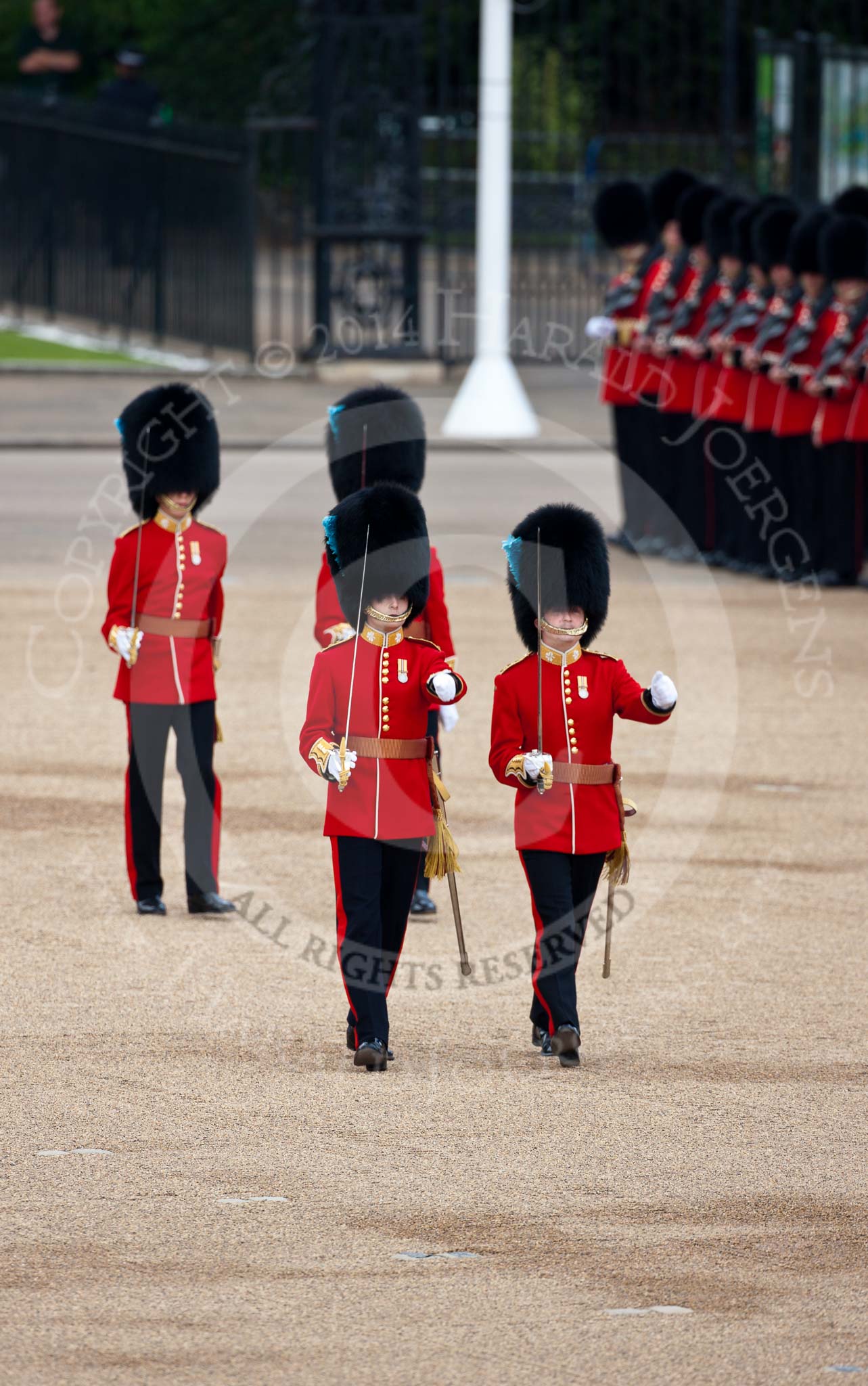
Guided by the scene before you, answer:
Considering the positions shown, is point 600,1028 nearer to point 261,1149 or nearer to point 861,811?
point 261,1149

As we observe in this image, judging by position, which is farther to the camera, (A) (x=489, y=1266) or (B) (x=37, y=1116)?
(B) (x=37, y=1116)

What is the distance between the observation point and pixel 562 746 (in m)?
5.25

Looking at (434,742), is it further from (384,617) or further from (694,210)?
(694,210)

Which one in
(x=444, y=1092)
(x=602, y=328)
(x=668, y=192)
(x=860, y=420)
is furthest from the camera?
(x=668, y=192)

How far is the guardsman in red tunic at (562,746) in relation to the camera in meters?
5.17

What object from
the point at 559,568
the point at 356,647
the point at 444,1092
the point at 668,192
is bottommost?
the point at 444,1092

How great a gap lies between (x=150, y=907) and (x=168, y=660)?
25.4 inches

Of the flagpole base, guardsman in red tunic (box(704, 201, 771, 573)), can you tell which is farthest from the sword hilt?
the flagpole base

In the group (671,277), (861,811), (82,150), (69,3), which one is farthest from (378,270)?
(69,3)

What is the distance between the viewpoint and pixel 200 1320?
12.5 feet

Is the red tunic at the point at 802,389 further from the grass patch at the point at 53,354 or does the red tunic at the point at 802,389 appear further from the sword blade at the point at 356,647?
the grass patch at the point at 53,354

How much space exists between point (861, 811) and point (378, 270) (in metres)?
12.3

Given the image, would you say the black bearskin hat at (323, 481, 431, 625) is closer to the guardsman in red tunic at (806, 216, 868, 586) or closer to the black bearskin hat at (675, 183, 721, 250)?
the guardsman in red tunic at (806, 216, 868, 586)

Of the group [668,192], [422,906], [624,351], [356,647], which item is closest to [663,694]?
[356,647]
